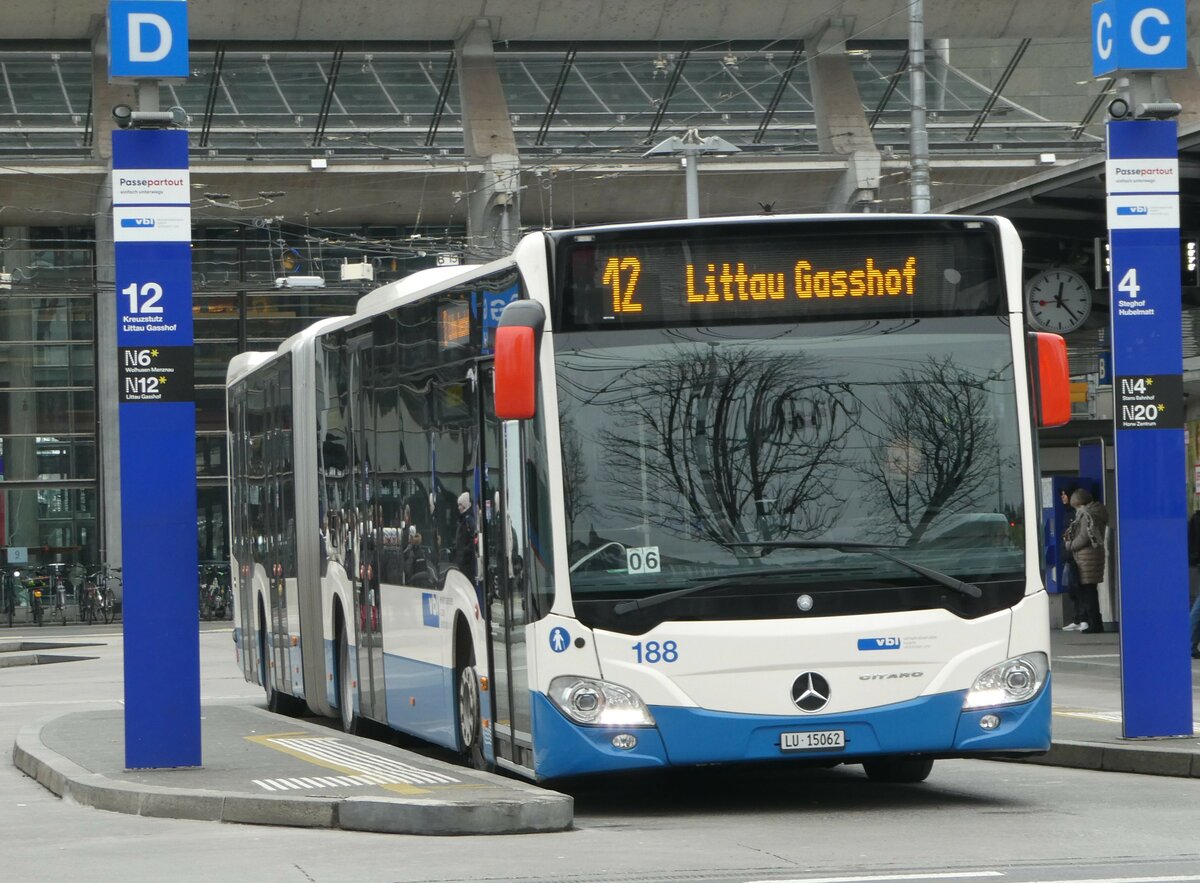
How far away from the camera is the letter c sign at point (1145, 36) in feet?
41.6

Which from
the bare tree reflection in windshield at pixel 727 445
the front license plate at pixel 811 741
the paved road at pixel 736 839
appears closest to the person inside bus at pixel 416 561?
the paved road at pixel 736 839

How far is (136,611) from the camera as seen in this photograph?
1205cm

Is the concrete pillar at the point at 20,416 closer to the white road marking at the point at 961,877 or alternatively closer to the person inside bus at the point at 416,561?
the person inside bus at the point at 416,561

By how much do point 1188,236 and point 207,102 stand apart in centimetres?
2316

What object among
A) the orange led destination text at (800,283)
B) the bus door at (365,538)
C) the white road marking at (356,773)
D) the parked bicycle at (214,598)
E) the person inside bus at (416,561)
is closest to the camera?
the orange led destination text at (800,283)

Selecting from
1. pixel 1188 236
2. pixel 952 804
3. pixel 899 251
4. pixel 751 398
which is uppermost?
pixel 1188 236

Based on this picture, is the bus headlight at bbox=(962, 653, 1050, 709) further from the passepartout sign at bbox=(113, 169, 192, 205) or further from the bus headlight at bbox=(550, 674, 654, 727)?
the passepartout sign at bbox=(113, 169, 192, 205)

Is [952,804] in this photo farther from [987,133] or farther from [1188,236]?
[987,133]

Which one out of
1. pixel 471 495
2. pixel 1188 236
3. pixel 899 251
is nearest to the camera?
pixel 899 251

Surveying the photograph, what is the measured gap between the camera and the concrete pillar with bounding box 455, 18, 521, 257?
3988 cm

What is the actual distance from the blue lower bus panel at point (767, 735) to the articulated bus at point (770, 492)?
11mm

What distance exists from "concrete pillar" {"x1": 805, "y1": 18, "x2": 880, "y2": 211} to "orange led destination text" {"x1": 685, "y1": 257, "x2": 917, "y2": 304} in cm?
3054

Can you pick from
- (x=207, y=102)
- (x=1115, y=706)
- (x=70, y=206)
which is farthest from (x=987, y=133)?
(x=1115, y=706)

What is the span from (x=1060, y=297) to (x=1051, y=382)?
1291cm
